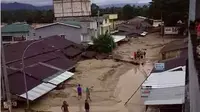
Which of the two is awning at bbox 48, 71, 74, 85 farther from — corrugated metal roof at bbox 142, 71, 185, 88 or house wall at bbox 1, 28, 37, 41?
house wall at bbox 1, 28, 37, 41

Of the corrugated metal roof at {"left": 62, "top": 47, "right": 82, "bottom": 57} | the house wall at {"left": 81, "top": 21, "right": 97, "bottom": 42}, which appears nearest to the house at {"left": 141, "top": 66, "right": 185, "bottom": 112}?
the corrugated metal roof at {"left": 62, "top": 47, "right": 82, "bottom": 57}

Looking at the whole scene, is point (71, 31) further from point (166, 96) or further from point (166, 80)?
point (166, 96)

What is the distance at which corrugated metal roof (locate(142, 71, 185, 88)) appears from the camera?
50.3 ft

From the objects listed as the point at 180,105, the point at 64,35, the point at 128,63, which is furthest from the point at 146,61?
the point at 180,105

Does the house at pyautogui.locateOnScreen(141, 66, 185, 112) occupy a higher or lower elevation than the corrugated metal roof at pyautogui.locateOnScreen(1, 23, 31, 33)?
lower

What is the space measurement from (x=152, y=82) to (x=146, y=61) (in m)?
19.3

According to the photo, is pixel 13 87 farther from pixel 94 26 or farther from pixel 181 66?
pixel 94 26

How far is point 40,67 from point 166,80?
12335 millimetres

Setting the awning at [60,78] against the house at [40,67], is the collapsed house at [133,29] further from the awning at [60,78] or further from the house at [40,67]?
the awning at [60,78]

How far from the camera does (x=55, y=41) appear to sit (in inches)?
1558

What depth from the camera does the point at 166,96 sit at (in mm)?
13828

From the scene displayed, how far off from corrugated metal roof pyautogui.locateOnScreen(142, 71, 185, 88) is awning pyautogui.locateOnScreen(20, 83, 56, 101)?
6923 millimetres

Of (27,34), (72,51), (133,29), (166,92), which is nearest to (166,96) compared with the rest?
(166,92)

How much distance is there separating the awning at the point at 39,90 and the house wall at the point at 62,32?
871 inches
